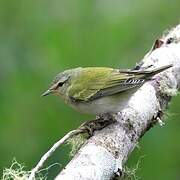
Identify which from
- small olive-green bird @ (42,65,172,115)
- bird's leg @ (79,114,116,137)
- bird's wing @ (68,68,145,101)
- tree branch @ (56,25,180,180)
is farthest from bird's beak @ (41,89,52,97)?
tree branch @ (56,25,180,180)

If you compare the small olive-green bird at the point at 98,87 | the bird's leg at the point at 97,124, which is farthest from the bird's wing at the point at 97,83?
the bird's leg at the point at 97,124

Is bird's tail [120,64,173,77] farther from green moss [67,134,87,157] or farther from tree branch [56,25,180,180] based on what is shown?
green moss [67,134,87,157]

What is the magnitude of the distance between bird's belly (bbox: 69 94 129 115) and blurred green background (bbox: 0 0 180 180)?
1.17 feet

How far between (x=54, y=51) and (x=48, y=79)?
0.83 feet

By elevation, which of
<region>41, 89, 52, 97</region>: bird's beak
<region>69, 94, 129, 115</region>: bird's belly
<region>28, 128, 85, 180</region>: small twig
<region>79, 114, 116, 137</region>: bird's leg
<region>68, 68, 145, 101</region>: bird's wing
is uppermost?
<region>41, 89, 52, 97</region>: bird's beak

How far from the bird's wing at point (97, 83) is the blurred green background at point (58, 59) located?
0.99 ft

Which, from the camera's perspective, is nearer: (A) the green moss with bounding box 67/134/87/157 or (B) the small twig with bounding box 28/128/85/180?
(B) the small twig with bounding box 28/128/85/180

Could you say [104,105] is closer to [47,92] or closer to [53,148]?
[47,92]

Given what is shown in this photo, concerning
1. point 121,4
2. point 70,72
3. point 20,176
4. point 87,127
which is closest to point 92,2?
point 121,4

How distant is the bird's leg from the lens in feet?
14.6

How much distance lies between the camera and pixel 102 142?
13.8ft

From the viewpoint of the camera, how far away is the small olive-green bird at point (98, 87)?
4.94 meters

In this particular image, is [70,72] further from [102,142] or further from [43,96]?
[102,142]

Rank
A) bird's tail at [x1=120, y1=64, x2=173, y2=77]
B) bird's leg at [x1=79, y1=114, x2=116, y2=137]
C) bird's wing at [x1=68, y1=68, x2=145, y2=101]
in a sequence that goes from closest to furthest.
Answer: bird's leg at [x1=79, y1=114, x2=116, y2=137] < bird's tail at [x1=120, y1=64, x2=173, y2=77] < bird's wing at [x1=68, y1=68, x2=145, y2=101]
